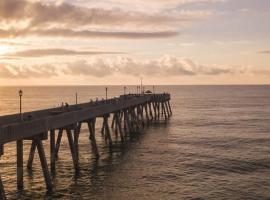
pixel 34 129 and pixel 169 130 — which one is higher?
pixel 34 129

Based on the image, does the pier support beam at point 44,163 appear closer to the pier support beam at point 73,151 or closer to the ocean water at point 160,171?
the ocean water at point 160,171

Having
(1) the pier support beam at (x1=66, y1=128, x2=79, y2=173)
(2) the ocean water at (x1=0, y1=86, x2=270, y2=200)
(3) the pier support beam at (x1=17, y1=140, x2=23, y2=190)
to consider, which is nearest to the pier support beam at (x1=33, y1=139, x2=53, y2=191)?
(2) the ocean water at (x1=0, y1=86, x2=270, y2=200)

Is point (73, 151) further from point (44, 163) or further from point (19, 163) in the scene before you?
point (19, 163)

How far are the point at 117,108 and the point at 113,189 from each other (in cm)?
2253

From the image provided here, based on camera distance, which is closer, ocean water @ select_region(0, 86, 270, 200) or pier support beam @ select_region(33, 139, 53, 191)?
pier support beam @ select_region(33, 139, 53, 191)

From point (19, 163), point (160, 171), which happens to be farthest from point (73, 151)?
point (19, 163)

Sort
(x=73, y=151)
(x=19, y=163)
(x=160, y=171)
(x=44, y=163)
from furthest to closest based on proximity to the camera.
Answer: (x=160, y=171) → (x=73, y=151) → (x=44, y=163) → (x=19, y=163)

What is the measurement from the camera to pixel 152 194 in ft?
114

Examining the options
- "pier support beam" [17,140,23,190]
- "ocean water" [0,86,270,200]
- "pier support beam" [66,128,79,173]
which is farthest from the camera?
"pier support beam" [66,128,79,173]

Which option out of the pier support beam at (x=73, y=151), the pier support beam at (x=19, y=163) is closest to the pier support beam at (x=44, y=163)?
the pier support beam at (x=19, y=163)

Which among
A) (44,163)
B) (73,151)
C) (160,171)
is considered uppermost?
(44,163)

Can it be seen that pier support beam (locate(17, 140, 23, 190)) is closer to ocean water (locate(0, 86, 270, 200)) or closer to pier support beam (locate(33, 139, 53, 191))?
ocean water (locate(0, 86, 270, 200))

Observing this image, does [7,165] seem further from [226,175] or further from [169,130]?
[169,130]

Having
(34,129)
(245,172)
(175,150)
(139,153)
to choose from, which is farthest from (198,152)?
(34,129)
